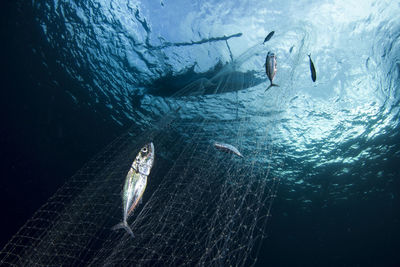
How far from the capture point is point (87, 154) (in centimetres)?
2066

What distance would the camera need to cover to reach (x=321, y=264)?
46.4m

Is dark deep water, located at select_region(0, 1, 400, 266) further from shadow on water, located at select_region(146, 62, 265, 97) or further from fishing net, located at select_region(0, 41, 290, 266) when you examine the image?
fishing net, located at select_region(0, 41, 290, 266)

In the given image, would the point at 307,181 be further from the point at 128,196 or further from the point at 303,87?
the point at 128,196

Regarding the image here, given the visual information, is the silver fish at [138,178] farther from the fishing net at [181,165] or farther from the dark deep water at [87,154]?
the dark deep water at [87,154]

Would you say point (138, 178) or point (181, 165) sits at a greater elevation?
point (181, 165)

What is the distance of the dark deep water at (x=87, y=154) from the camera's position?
1247 centimetres

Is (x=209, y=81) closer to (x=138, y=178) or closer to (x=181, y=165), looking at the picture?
(x=181, y=165)

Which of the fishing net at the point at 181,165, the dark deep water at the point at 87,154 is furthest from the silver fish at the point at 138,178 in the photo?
the dark deep water at the point at 87,154

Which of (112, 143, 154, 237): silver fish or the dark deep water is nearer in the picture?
(112, 143, 154, 237): silver fish

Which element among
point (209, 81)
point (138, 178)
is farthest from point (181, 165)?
point (138, 178)

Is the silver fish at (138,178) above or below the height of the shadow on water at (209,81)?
below

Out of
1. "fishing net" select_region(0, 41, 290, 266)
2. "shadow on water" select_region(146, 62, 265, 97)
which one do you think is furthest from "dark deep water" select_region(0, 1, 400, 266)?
"fishing net" select_region(0, 41, 290, 266)

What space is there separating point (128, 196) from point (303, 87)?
9441 millimetres

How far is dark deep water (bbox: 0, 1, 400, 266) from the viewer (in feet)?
40.9
